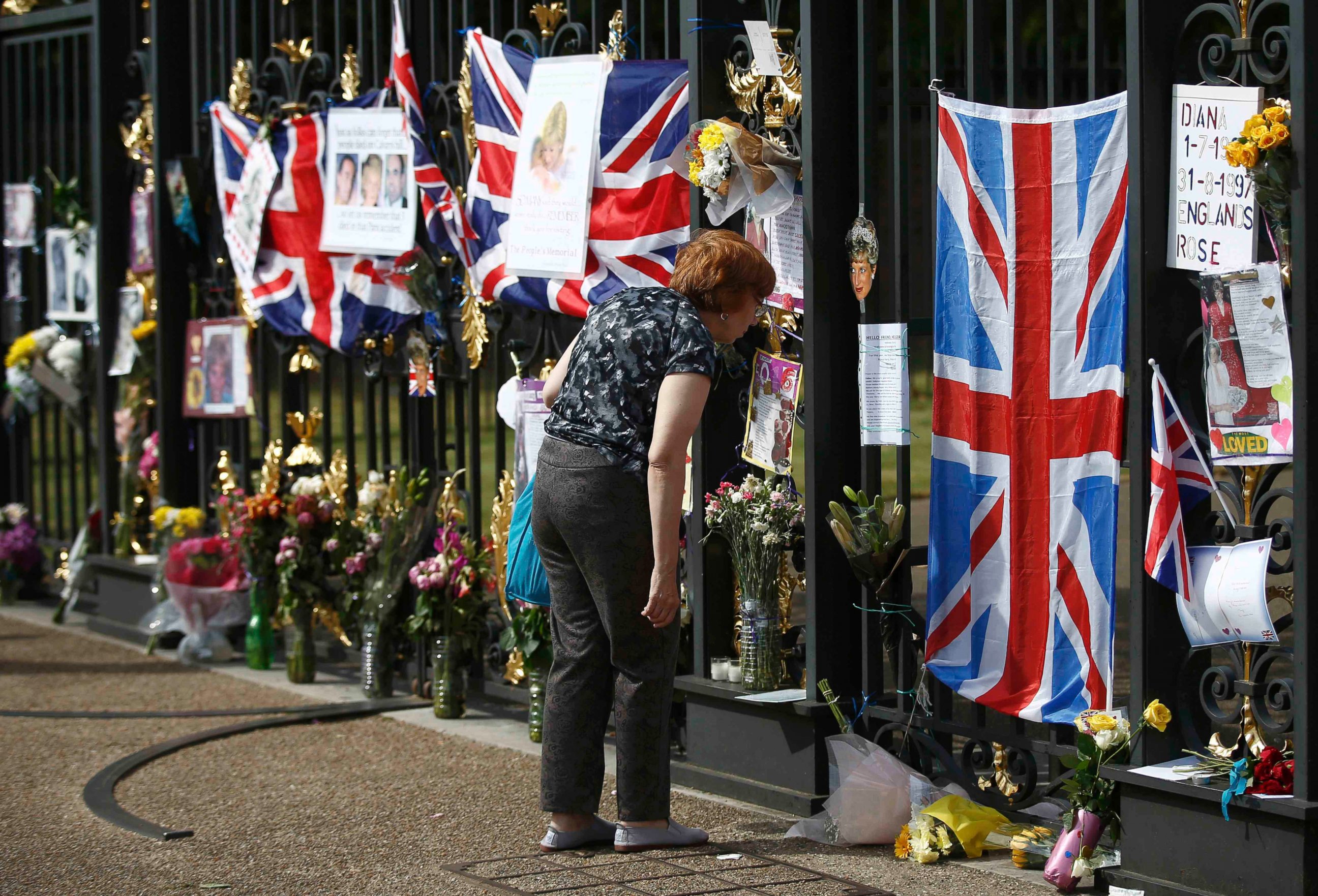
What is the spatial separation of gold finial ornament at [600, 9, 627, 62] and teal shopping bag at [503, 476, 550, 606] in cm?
180

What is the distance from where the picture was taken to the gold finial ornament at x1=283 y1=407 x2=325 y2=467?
26.3ft

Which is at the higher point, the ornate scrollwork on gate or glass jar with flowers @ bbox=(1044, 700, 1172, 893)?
the ornate scrollwork on gate

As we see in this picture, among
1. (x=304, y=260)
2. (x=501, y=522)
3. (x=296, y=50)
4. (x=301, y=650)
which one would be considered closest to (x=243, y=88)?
(x=296, y=50)

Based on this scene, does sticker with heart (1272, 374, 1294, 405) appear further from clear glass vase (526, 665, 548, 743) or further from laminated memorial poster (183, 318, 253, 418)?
laminated memorial poster (183, 318, 253, 418)

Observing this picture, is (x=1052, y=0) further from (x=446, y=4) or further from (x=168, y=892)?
(x=446, y=4)

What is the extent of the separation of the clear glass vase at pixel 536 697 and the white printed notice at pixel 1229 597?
2708 millimetres

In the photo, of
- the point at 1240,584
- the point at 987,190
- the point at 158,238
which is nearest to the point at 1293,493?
the point at 1240,584

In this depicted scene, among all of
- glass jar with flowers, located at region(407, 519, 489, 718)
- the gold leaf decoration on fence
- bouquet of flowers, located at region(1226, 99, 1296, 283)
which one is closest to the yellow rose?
bouquet of flowers, located at region(1226, 99, 1296, 283)

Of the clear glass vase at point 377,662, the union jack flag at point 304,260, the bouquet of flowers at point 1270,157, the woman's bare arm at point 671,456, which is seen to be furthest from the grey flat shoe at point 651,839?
the union jack flag at point 304,260

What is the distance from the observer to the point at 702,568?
18.8ft

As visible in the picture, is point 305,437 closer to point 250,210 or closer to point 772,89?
point 250,210

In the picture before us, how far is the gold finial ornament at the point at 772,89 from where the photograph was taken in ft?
17.9

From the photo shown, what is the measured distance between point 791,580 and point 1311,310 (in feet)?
6.97

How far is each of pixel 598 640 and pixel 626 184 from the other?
78.5 inches
